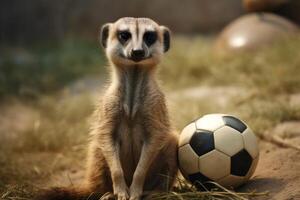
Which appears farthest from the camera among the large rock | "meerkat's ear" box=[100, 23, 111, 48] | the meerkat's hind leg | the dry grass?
the large rock

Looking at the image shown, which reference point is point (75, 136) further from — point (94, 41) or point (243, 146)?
point (94, 41)

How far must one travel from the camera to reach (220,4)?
12.4m

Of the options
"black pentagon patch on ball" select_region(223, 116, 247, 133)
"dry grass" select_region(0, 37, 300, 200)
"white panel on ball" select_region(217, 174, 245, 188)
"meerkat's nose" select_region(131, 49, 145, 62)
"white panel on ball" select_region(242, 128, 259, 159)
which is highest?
"meerkat's nose" select_region(131, 49, 145, 62)

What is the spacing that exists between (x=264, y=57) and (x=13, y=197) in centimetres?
456

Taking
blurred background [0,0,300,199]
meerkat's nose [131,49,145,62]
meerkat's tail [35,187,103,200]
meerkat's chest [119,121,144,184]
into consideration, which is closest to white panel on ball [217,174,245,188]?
blurred background [0,0,300,199]

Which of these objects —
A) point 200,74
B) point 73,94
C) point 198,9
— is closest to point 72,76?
point 73,94

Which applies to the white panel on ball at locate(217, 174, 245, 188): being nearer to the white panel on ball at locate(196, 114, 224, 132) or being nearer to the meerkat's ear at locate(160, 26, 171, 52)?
the white panel on ball at locate(196, 114, 224, 132)

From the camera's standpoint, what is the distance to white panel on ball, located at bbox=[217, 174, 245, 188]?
12.7 feet

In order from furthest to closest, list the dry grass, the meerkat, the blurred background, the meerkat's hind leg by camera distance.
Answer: the blurred background → the dry grass → the meerkat's hind leg → the meerkat

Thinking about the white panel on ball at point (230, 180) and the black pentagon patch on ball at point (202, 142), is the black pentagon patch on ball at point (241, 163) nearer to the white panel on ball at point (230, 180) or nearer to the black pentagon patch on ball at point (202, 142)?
the white panel on ball at point (230, 180)

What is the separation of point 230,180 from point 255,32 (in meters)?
4.64

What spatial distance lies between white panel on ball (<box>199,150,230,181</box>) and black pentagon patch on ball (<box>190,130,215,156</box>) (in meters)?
0.04

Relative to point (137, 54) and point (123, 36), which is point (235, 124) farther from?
point (123, 36)

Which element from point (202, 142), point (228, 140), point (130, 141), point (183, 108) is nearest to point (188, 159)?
point (202, 142)
